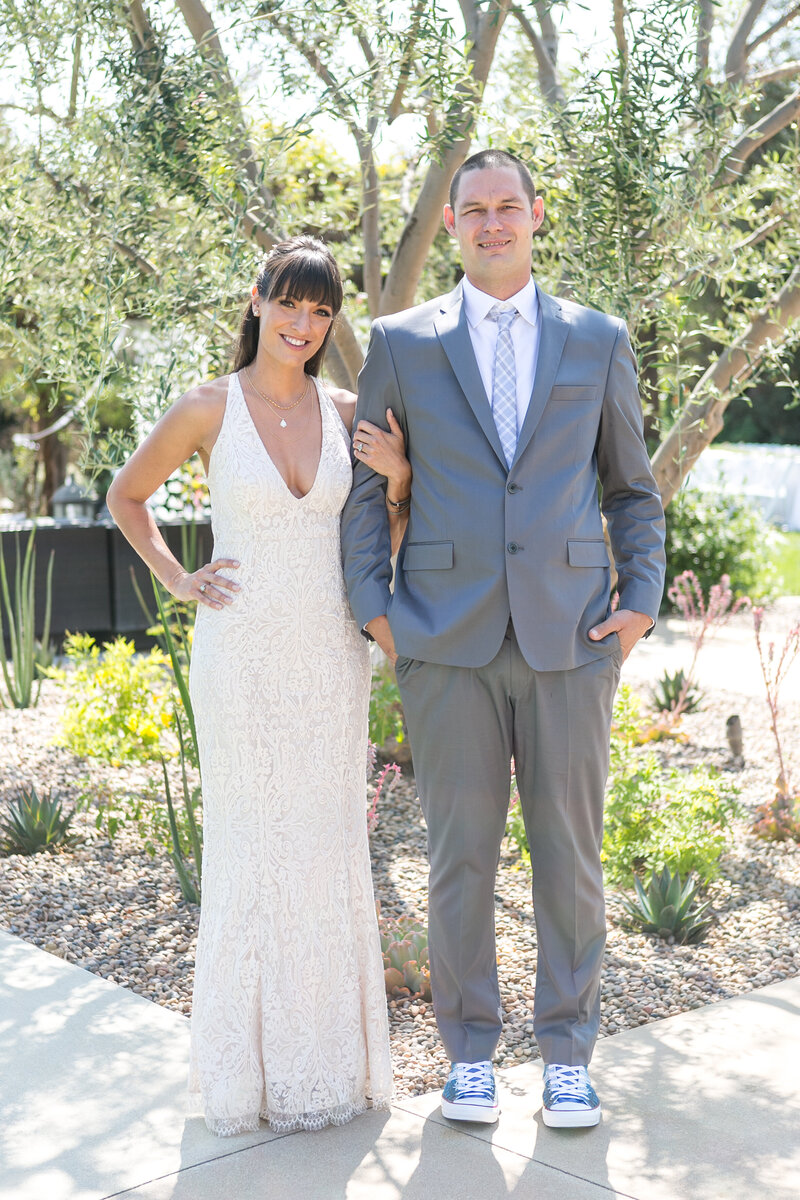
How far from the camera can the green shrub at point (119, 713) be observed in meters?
6.18

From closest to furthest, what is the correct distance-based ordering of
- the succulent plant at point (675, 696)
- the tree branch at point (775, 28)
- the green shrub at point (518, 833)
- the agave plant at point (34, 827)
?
the green shrub at point (518, 833) < the agave plant at point (34, 827) < the tree branch at point (775, 28) < the succulent plant at point (675, 696)

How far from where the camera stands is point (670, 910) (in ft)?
13.5

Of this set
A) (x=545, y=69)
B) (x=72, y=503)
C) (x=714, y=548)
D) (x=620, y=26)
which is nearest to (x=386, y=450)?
(x=620, y=26)

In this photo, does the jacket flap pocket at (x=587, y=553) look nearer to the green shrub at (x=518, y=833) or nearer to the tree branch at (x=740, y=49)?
the green shrub at (x=518, y=833)

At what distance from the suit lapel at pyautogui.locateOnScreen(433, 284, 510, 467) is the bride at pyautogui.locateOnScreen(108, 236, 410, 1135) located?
0.21 metres

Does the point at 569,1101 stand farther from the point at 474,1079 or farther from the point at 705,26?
the point at 705,26

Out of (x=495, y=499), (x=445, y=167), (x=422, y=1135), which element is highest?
(x=445, y=167)

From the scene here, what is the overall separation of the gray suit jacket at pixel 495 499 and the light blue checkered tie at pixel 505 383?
0.05m

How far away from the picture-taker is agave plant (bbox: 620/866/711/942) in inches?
162

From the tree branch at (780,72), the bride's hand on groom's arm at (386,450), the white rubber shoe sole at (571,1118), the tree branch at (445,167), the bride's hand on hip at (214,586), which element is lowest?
the white rubber shoe sole at (571,1118)

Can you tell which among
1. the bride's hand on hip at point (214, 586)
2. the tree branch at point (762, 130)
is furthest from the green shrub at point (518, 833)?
the tree branch at point (762, 130)

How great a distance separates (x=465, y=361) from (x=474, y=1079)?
64.1 inches

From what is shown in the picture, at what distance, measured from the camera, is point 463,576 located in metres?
Result: 2.88

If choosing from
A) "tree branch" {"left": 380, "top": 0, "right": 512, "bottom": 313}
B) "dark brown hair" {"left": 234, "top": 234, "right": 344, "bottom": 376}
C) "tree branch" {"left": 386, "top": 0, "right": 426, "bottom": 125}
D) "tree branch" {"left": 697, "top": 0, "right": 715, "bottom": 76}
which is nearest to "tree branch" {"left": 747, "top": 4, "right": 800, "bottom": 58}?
"tree branch" {"left": 697, "top": 0, "right": 715, "bottom": 76}
